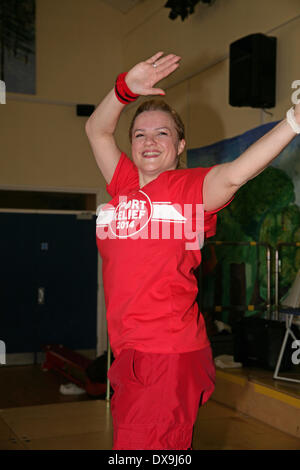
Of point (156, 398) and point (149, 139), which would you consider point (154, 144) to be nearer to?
point (149, 139)

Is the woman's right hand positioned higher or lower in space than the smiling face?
higher

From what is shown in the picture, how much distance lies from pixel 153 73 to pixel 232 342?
3.80 meters

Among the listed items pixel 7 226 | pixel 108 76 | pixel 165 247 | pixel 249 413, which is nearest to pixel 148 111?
pixel 165 247

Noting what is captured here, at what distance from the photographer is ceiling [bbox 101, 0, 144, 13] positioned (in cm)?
737

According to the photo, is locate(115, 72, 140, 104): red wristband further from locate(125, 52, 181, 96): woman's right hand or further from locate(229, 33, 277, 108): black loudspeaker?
locate(229, 33, 277, 108): black loudspeaker

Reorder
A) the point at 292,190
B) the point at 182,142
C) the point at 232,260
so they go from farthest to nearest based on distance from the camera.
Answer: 1. the point at 232,260
2. the point at 292,190
3. the point at 182,142

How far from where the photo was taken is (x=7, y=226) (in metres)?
7.10

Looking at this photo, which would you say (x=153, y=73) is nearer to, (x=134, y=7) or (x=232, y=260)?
(x=232, y=260)

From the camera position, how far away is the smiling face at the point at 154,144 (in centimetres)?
152

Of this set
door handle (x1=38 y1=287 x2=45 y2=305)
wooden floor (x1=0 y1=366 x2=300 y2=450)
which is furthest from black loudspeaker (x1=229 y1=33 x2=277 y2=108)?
door handle (x1=38 y1=287 x2=45 y2=305)

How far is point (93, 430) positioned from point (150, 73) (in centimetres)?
249

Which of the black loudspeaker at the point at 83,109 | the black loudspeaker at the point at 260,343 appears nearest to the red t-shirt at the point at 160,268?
the black loudspeaker at the point at 260,343

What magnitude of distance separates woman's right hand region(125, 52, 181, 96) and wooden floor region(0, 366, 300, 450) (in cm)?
223
